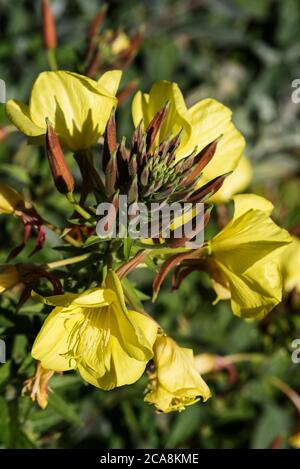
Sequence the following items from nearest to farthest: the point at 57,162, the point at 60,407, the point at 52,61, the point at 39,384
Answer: the point at 57,162, the point at 39,384, the point at 60,407, the point at 52,61

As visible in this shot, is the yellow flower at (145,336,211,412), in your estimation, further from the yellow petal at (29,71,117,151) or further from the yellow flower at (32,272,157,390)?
the yellow petal at (29,71,117,151)

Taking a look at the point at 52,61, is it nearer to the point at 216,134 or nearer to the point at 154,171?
the point at 216,134

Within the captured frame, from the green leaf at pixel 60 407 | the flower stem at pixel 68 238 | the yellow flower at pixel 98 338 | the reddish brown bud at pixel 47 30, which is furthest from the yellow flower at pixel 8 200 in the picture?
the reddish brown bud at pixel 47 30

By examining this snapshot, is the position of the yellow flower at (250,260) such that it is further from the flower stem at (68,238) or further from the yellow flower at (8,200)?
the yellow flower at (8,200)

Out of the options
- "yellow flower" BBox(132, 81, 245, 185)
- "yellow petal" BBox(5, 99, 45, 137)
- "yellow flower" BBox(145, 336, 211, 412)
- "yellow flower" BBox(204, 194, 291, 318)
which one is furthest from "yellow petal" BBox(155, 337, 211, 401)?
"yellow petal" BBox(5, 99, 45, 137)

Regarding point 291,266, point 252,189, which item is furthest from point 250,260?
point 252,189
